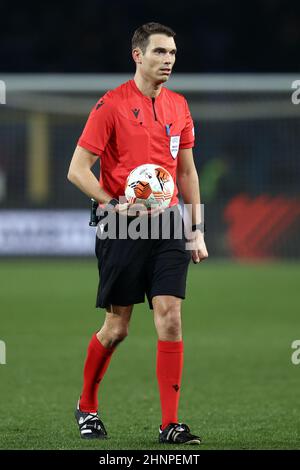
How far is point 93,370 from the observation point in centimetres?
614

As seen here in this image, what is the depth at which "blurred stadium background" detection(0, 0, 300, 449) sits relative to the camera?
714 centimetres

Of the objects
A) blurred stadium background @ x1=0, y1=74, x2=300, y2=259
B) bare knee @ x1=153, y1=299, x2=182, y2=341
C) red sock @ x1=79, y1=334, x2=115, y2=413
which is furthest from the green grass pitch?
blurred stadium background @ x1=0, y1=74, x2=300, y2=259

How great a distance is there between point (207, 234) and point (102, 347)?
14446 millimetres

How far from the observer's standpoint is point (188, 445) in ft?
18.0

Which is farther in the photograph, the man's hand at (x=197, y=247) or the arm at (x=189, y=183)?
the arm at (x=189, y=183)

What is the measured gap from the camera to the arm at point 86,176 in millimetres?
5801

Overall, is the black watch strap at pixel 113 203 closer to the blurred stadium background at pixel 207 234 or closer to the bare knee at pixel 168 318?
the bare knee at pixel 168 318

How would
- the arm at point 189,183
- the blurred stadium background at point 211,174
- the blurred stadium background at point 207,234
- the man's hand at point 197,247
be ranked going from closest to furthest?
the man's hand at point 197,247 → the arm at point 189,183 → the blurred stadium background at point 207,234 → the blurred stadium background at point 211,174

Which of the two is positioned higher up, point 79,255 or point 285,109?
point 285,109

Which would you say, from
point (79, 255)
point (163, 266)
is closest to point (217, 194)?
point (79, 255)

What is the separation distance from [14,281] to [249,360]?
826 cm
